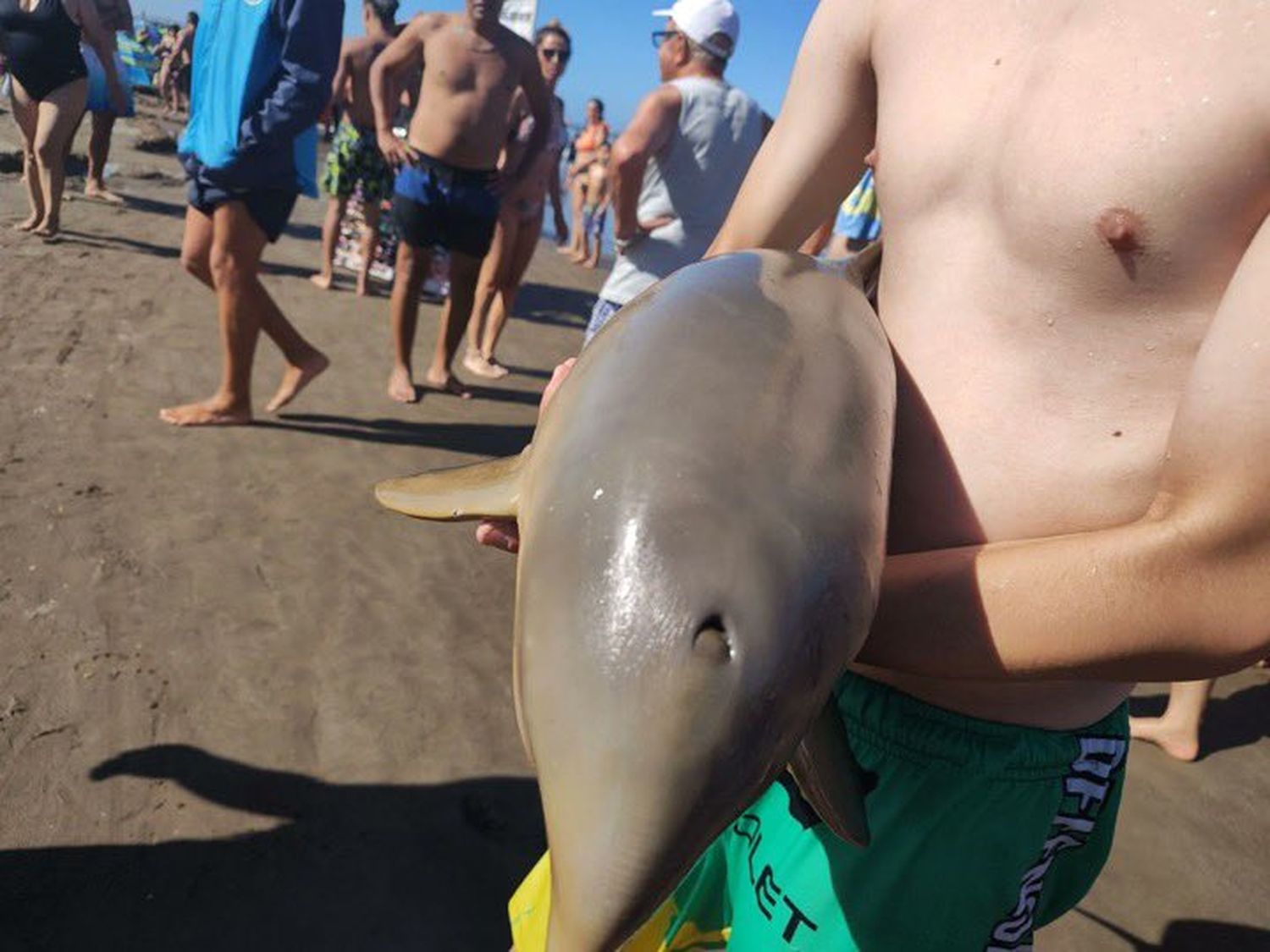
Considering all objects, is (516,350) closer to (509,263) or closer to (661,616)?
(509,263)

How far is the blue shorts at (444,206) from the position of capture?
5.08 meters

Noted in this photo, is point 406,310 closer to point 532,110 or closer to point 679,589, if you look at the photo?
point 532,110

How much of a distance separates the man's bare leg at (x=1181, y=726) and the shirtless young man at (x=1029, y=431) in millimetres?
2468

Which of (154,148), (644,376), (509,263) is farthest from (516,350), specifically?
(154,148)

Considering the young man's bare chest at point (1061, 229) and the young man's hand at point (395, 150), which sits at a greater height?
the young man's bare chest at point (1061, 229)

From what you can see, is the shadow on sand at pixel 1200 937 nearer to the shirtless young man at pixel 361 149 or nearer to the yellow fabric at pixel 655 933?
the yellow fabric at pixel 655 933

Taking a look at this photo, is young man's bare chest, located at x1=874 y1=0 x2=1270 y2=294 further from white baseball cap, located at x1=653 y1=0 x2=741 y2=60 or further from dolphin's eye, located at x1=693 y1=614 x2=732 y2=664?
white baseball cap, located at x1=653 y1=0 x2=741 y2=60

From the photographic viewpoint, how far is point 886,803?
4.24ft

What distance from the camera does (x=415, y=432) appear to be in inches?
197

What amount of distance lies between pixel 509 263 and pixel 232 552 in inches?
144

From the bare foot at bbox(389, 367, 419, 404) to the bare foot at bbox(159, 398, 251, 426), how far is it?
1032mm

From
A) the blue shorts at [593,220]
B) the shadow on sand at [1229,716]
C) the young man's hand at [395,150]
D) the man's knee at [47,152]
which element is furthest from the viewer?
the blue shorts at [593,220]

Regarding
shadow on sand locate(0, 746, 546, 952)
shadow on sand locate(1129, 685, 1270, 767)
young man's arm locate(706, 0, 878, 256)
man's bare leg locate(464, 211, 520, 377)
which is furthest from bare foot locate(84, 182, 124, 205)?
shadow on sand locate(1129, 685, 1270, 767)

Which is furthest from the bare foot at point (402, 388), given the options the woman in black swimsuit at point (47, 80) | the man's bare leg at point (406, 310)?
the woman in black swimsuit at point (47, 80)
